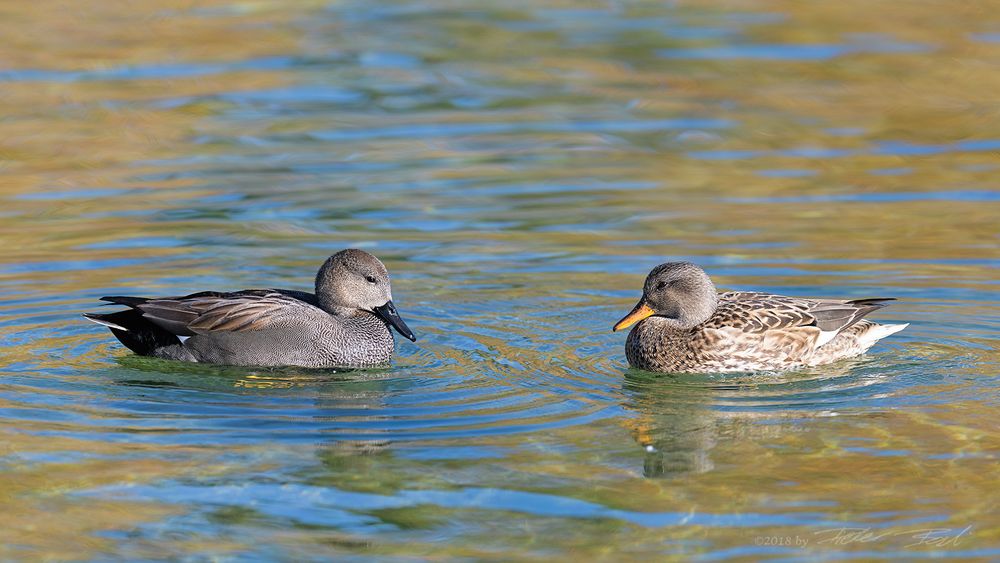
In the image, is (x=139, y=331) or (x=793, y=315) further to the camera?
(x=139, y=331)

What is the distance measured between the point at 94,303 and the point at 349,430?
3854 mm

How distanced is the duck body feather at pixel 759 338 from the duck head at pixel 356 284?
168cm

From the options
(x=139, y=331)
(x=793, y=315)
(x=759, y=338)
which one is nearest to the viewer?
(x=759, y=338)

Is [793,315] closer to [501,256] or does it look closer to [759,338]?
[759,338]

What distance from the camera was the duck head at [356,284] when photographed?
427 inches

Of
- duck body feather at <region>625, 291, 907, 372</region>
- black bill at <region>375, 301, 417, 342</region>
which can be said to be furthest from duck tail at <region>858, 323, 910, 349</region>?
black bill at <region>375, 301, 417, 342</region>

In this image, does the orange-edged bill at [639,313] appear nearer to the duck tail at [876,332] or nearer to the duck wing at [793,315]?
the duck wing at [793,315]

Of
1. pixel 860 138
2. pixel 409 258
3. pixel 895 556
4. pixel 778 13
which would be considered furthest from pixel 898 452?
pixel 778 13

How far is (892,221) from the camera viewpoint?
14320mm

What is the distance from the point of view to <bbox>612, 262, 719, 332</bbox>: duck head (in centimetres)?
1055

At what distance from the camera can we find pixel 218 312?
10648 millimetres

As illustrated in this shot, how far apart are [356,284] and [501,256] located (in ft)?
8.35
